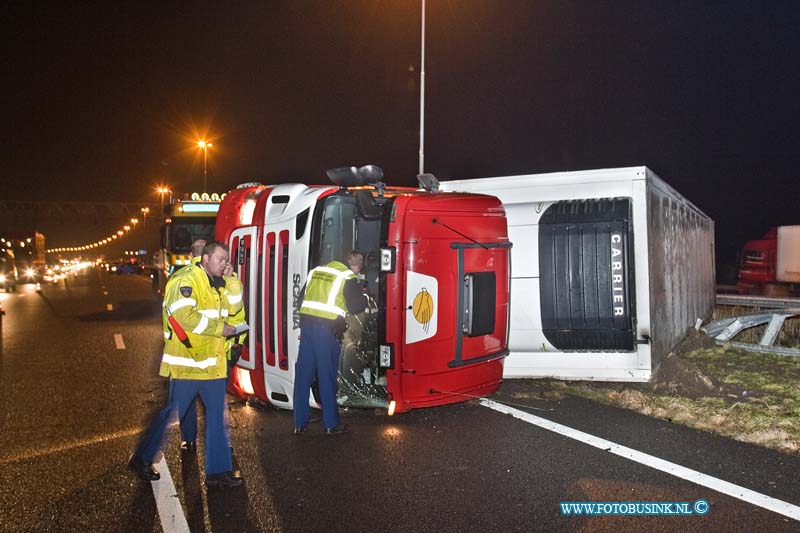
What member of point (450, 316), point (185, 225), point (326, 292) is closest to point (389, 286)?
point (326, 292)

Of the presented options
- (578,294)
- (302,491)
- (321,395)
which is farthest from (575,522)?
(578,294)

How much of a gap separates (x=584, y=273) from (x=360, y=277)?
246 cm

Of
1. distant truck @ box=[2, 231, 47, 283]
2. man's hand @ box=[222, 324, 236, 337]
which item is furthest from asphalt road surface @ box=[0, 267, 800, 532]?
distant truck @ box=[2, 231, 47, 283]

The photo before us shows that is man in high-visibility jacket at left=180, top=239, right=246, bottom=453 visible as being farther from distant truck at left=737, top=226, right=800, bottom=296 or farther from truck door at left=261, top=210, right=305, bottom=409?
distant truck at left=737, top=226, right=800, bottom=296

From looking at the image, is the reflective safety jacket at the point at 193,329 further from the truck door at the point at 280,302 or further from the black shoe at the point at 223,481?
the truck door at the point at 280,302

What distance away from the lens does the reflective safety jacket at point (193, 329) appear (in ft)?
15.0

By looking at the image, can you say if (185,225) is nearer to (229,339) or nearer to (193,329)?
(229,339)

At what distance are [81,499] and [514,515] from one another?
2.78m

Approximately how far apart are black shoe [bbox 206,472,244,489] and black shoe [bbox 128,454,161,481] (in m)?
0.42

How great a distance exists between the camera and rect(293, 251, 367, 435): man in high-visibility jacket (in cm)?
566

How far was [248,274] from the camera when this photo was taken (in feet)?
22.0

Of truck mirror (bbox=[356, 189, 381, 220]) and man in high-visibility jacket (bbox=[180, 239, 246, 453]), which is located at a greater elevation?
truck mirror (bbox=[356, 189, 381, 220])

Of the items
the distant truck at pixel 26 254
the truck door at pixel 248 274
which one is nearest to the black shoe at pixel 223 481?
the truck door at pixel 248 274

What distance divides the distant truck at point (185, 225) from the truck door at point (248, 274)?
8.92 meters
